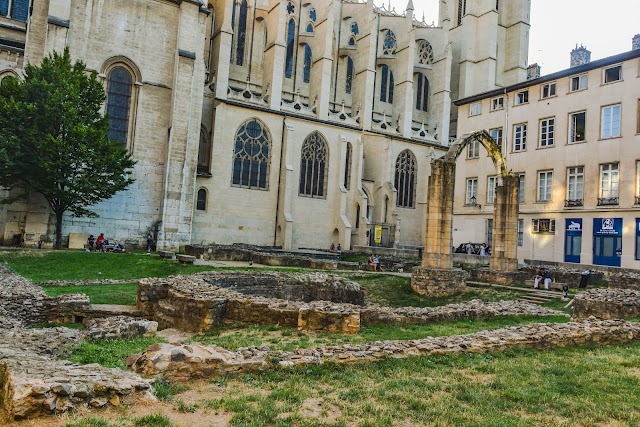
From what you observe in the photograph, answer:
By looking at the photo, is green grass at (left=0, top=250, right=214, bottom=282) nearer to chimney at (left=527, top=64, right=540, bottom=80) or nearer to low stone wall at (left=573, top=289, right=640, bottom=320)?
low stone wall at (left=573, top=289, right=640, bottom=320)

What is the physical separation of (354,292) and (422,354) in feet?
30.9

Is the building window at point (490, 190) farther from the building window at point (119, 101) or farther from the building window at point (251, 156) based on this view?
the building window at point (119, 101)

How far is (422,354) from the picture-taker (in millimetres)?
8234

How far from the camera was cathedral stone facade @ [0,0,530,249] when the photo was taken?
109ft

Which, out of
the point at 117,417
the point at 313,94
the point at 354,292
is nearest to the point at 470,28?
the point at 313,94

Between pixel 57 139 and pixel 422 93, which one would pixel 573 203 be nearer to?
pixel 422 93

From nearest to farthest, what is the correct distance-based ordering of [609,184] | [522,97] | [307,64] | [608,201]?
[608,201], [609,184], [522,97], [307,64]

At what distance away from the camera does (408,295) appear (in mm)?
20531

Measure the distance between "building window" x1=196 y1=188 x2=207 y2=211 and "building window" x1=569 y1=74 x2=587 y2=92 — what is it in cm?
2807

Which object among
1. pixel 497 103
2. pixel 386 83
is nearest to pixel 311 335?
pixel 497 103

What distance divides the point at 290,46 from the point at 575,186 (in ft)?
101

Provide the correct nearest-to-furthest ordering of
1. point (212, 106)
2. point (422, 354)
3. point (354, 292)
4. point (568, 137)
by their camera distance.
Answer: point (422, 354) < point (354, 292) < point (568, 137) < point (212, 106)

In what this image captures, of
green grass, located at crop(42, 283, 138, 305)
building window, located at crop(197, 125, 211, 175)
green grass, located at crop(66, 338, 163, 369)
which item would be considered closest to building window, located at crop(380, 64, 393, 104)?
building window, located at crop(197, 125, 211, 175)

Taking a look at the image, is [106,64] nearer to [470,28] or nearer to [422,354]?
[422,354]
